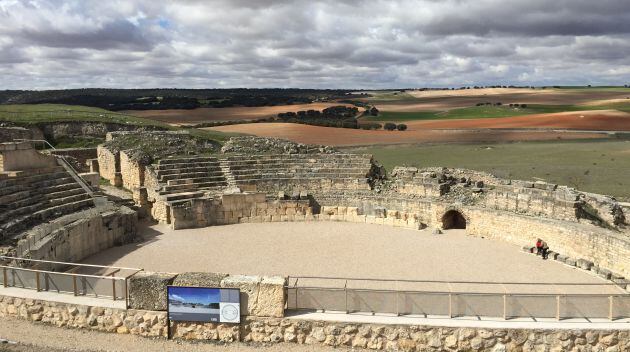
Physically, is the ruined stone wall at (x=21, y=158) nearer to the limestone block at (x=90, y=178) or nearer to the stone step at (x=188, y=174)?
the limestone block at (x=90, y=178)

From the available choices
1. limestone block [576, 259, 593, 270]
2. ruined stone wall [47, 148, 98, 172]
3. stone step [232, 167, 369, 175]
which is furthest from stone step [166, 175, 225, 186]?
limestone block [576, 259, 593, 270]

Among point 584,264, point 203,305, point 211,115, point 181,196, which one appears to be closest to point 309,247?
point 181,196

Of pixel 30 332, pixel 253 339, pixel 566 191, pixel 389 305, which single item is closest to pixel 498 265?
pixel 566 191

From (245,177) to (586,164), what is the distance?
24.9 m

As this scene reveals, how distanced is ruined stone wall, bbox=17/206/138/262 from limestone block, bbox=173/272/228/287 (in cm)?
683

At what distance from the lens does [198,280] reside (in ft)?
37.9

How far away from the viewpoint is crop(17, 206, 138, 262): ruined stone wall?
52.8 ft

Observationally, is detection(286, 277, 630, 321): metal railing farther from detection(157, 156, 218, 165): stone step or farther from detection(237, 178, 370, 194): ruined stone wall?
detection(157, 156, 218, 165): stone step

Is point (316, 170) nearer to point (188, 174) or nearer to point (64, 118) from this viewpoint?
point (188, 174)

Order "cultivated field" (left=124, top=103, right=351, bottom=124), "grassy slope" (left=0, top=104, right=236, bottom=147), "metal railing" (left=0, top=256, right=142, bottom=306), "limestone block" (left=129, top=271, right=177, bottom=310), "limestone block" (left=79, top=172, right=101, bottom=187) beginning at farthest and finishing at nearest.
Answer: "cultivated field" (left=124, top=103, right=351, bottom=124)
"grassy slope" (left=0, top=104, right=236, bottom=147)
"limestone block" (left=79, top=172, right=101, bottom=187)
"metal railing" (left=0, top=256, right=142, bottom=306)
"limestone block" (left=129, top=271, right=177, bottom=310)

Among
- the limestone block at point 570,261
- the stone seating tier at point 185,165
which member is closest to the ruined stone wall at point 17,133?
the stone seating tier at point 185,165

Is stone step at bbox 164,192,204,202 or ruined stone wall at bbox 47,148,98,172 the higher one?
ruined stone wall at bbox 47,148,98,172

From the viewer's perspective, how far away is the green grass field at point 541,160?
30.2 meters

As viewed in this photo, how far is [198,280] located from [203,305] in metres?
0.61
